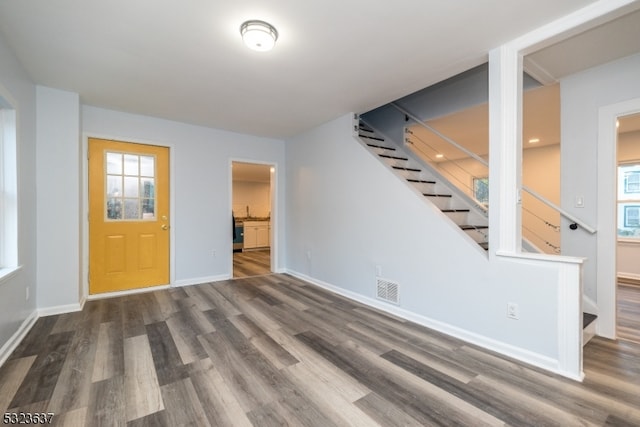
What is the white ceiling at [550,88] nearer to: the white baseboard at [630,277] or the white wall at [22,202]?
the white baseboard at [630,277]

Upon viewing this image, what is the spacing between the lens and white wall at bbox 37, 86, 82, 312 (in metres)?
3.03

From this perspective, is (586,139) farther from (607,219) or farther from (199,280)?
(199,280)

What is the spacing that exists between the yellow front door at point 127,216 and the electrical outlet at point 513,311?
4.26 meters

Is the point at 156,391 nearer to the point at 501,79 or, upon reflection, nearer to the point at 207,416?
the point at 207,416

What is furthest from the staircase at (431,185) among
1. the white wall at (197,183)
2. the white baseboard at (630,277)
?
the white baseboard at (630,277)

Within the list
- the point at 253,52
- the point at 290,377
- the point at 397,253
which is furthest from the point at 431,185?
the point at 290,377

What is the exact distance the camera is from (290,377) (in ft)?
6.46

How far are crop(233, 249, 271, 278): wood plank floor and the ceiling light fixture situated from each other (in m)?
3.82

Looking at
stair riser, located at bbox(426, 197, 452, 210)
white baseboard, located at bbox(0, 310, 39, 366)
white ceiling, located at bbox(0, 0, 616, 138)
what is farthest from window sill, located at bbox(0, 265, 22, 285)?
stair riser, located at bbox(426, 197, 452, 210)

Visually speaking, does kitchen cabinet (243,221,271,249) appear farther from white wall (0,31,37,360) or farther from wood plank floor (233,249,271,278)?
white wall (0,31,37,360)

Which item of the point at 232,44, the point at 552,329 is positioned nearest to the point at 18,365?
the point at 232,44

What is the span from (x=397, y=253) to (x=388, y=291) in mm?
467

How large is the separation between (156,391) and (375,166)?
2.94 m

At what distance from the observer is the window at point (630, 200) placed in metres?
4.98
